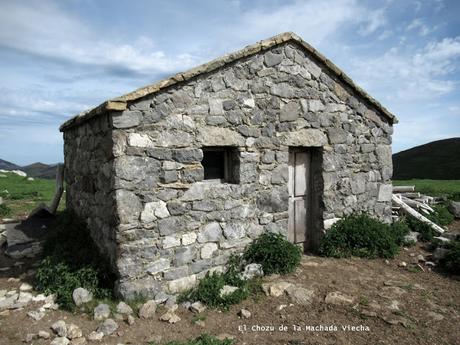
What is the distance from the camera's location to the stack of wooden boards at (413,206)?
8852 mm

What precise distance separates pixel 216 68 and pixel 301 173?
279 centimetres

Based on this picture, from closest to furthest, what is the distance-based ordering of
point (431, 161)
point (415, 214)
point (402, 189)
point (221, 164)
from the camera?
point (221, 164) → point (415, 214) → point (402, 189) → point (431, 161)

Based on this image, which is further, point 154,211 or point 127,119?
point 154,211

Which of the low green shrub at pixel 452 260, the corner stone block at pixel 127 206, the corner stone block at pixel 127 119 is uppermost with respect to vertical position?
the corner stone block at pixel 127 119

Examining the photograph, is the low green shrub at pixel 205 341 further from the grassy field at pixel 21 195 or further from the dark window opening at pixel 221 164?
the grassy field at pixel 21 195

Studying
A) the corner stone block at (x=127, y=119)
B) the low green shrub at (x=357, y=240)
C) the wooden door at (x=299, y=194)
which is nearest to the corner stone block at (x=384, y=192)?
the low green shrub at (x=357, y=240)

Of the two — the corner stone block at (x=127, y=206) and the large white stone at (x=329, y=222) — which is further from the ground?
the corner stone block at (x=127, y=206)

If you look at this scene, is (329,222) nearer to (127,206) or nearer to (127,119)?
(127,206)

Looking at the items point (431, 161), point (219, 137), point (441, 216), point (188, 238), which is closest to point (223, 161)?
point (219, 137)

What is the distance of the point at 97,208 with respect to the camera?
19.5 feet

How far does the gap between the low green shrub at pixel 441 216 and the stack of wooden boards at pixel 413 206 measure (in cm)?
15

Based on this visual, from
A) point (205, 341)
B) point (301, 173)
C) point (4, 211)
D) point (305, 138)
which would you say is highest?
point (305, 138)

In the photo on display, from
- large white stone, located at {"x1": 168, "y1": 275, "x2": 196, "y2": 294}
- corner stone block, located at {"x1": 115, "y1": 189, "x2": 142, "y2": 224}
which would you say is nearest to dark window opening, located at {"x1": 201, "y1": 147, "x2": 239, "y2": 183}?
corner stone block, located at {"x1": 115, "y1": 189, "x2": 142, "y2": 224}

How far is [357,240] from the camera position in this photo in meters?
7.22
